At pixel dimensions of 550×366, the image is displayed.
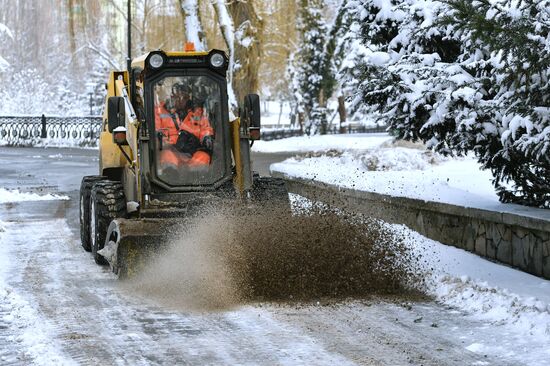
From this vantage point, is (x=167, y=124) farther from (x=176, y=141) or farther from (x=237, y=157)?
(x=237, y=157)

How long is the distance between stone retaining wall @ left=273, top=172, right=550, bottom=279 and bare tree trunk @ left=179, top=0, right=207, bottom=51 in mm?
19178

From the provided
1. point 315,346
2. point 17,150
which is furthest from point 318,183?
point 17,150

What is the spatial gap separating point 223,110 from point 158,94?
802 millimetres

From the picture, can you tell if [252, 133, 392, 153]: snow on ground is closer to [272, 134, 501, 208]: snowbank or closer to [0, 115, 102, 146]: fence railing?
[272, 134, 501, 208]: snowbank

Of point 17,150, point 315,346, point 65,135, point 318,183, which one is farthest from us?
point 65,135

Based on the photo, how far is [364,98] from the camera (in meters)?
11.3

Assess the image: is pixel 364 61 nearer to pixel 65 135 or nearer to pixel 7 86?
pixel 65 135

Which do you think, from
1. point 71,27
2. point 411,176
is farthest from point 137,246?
point 71,27

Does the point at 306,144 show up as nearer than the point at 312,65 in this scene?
Yes

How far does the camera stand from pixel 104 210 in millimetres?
11492

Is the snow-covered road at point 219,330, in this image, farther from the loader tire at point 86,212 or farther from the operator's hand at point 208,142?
the operator's hand at point 208,142

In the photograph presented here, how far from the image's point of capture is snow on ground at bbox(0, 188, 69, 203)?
19719 millimetres

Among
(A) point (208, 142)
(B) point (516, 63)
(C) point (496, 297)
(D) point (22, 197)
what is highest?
(B) point (516, 63)

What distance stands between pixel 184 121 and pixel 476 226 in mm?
3568
